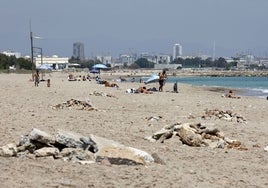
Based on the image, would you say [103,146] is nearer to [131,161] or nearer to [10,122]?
[131,161]

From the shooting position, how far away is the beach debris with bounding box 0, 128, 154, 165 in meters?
8.50

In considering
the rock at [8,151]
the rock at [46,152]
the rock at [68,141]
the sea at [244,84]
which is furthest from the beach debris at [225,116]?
the sea at [244,84]

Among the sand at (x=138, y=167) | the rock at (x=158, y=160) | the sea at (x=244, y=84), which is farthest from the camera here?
the sea at (x=244, y=84)

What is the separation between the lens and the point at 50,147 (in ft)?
29.9

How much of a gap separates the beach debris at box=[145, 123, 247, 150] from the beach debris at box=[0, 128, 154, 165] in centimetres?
259

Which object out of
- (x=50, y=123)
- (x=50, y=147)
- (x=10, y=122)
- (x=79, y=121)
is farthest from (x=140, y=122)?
(x=50, y=147)

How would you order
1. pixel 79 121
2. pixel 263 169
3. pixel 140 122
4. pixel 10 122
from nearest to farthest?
pixel 263 169 → pixel 10 122 → pixel 79 121 → pixel 140 122

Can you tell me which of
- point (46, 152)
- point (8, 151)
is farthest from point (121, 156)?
point (8, 151)

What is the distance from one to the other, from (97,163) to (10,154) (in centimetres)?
149

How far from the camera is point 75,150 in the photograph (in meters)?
8.93

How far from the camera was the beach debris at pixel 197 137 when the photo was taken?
11.3 metres

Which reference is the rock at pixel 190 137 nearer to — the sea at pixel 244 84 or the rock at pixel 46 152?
the rock at pixel 46 152

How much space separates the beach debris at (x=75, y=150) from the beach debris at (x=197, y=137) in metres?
2.59

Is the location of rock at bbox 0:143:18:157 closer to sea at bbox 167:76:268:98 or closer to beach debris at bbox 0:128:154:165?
beach debris at bbox 0:128:154:165
